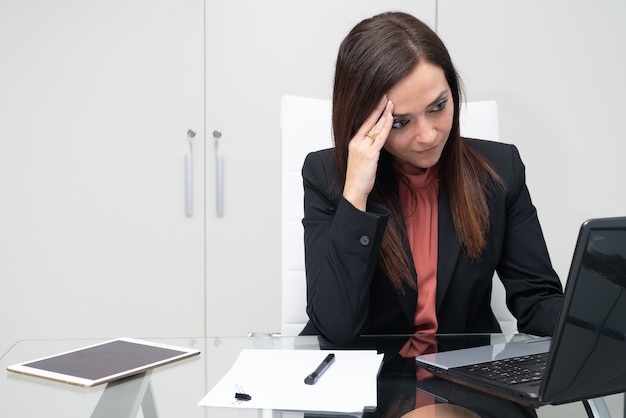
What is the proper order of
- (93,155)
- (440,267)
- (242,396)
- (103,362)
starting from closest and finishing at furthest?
(242,396)
(103,362)
(440,267)
(93,155)

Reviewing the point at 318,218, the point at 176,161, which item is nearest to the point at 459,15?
the point at 176,161

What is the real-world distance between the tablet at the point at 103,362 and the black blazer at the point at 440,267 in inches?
12.9

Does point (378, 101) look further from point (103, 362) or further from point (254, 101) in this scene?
point (254, 101)

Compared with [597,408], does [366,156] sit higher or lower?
higher

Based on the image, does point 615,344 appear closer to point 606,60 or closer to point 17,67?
point 606,60

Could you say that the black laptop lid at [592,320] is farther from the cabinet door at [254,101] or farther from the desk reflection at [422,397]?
the cabinet door at [254,101]

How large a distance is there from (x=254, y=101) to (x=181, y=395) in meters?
1.63

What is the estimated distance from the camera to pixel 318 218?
4.97ft

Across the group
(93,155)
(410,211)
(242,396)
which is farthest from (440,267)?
(93,155)

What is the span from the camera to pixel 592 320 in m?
0.77

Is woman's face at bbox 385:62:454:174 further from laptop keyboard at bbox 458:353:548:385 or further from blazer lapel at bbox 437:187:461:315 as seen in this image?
laptop keyboard at bbox 458:353:548:385

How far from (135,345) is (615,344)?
2.45 ft

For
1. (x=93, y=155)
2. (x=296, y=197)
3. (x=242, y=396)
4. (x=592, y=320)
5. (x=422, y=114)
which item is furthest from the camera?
(x=93, y=155)

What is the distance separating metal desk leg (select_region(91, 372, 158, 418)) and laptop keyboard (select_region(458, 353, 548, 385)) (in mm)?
440
